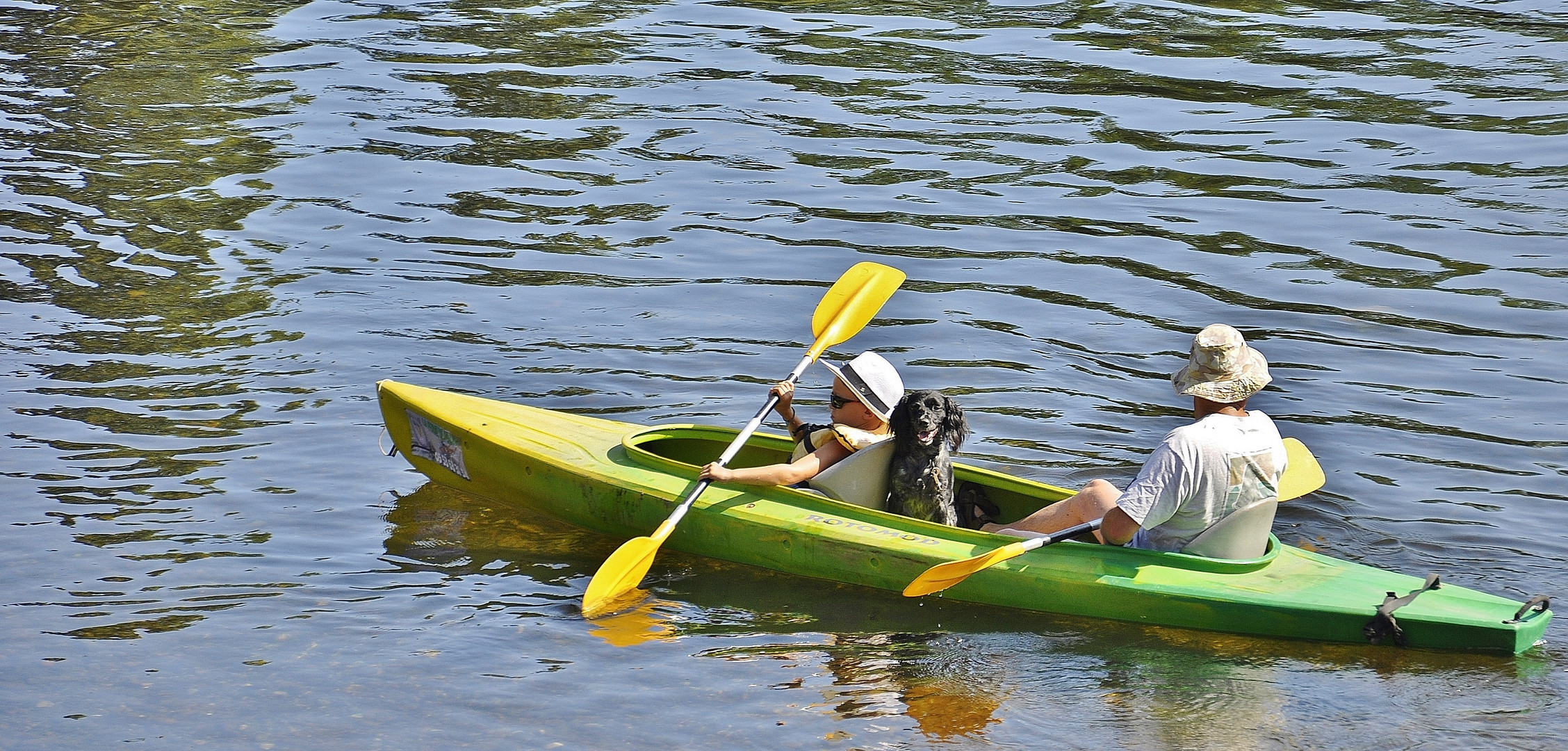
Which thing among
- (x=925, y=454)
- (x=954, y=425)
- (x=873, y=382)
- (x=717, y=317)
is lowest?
(x=717, y=317)

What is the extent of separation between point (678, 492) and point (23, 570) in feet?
9.11

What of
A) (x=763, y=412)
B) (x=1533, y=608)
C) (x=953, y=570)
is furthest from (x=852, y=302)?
(x=1533, y=608)

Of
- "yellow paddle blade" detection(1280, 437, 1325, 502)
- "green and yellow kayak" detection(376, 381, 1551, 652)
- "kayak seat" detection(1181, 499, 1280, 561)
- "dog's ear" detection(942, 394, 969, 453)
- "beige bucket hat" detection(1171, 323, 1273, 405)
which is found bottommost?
"green and yellow kayak" detection(376, 381, 1551, 652)

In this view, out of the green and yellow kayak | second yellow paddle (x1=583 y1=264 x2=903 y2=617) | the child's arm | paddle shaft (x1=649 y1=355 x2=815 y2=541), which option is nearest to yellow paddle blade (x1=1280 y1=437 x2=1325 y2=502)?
the green and yellow kayak

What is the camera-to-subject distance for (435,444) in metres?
7.73

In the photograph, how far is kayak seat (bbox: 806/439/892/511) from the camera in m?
6.39

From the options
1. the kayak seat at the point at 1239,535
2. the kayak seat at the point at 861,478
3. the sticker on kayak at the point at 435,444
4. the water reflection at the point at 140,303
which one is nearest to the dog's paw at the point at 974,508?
the kayak seat at the point at 861,478

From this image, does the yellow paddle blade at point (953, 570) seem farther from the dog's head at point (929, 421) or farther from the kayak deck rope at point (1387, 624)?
the kayak deck rope at point (1387, 624)

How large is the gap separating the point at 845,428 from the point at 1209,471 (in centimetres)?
155

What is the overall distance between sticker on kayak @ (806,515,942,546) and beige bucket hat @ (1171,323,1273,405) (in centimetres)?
126

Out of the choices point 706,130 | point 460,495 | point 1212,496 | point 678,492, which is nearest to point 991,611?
point 1212,496

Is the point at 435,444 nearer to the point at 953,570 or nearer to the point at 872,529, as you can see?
the point at 872,529

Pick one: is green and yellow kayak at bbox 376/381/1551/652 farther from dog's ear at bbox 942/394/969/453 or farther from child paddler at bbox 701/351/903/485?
dog's ear at bbox 942/394/969/453

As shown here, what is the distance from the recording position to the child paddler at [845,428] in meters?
6.39
